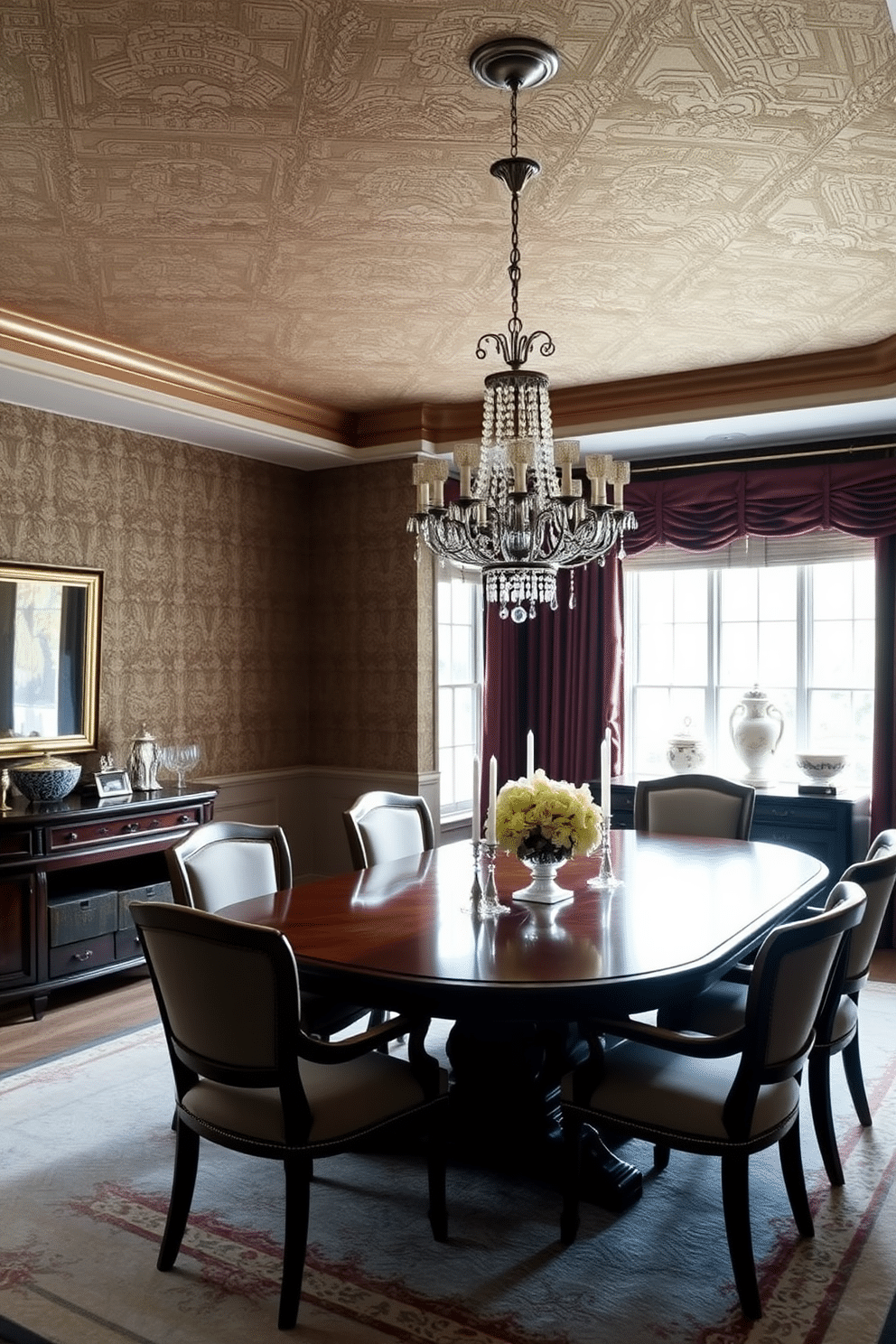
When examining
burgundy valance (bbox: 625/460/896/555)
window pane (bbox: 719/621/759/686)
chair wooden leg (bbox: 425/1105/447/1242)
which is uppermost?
burgundy valance (bbox: 625/460/896/555)

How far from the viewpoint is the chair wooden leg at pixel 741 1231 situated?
2342 mm

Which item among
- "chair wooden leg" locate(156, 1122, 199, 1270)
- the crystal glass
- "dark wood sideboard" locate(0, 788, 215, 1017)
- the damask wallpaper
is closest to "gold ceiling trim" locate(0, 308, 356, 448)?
the damask wallpaper

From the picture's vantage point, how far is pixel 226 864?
3.34m

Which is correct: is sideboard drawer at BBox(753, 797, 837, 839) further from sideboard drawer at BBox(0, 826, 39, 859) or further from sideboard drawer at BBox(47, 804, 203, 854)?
sideboard drawer at BBox(0, 826, 39, 859)

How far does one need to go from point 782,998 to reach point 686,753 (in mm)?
3615

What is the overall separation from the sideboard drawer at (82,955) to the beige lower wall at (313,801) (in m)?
1.35

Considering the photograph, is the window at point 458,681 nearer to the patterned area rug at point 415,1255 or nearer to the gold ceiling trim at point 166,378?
the gold ceiling trim at point 166,378

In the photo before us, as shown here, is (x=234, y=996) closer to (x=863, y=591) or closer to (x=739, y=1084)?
(x=739, y=1084)

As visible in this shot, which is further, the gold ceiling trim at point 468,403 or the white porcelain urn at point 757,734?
the white porcelain urn at point 757,734

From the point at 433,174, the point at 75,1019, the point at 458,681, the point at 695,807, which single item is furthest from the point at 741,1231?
the point at 458,681

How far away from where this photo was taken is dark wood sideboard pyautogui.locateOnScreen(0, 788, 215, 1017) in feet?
14.3

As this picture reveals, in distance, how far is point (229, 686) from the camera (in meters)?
6.01

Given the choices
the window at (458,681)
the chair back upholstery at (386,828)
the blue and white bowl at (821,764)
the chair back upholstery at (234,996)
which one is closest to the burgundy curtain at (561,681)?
the window at (458,681)

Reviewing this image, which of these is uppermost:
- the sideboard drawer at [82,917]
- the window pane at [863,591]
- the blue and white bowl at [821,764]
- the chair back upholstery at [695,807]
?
the window pane at [863,591]
